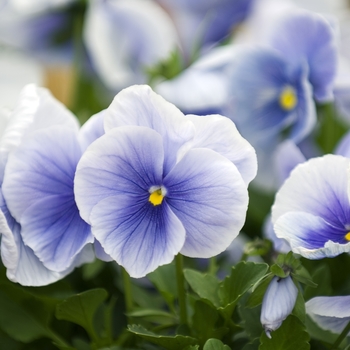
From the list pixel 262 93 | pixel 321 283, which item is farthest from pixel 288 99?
pixel 321 283

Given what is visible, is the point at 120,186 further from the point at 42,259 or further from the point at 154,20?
the point at 154,20


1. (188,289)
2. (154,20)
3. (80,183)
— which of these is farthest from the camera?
(154,20)

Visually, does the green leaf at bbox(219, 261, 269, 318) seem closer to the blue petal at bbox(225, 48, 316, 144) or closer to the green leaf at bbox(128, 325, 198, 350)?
the green leaf at bbox(128, 325, 198, 350)

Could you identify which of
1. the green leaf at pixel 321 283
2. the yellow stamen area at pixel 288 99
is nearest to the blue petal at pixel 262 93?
the yellow stamen area at pixel 288 99

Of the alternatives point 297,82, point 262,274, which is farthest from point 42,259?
point 297,82

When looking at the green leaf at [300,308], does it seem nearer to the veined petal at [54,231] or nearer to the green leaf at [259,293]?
the green leaf at [259,293]

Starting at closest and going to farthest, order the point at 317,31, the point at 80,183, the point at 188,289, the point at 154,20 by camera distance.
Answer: the point at 80,183 → the point at 188,289 → the point at 317,31 → the point at 154,20

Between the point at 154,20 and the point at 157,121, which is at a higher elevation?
the point at 157,121
